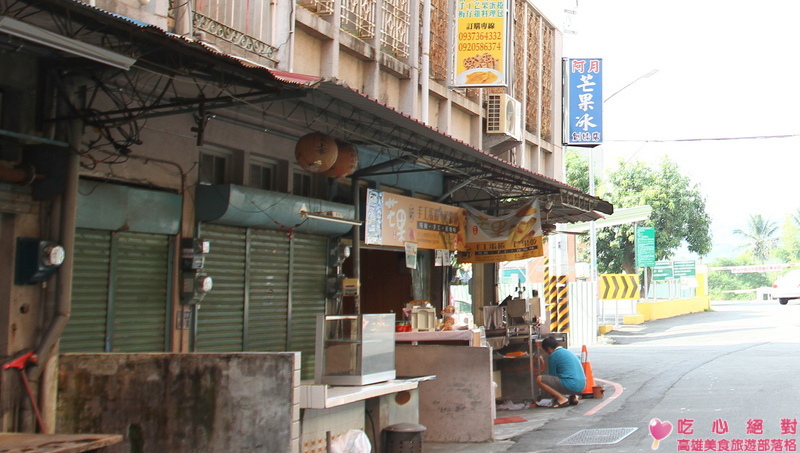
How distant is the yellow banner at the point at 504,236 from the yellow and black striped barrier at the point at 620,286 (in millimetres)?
16148

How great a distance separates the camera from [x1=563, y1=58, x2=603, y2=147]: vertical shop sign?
2061 centimetres

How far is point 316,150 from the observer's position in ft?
32.0

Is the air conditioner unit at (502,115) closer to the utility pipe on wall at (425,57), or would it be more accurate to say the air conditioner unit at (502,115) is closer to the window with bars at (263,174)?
the utility pipe on wall at (425,57)

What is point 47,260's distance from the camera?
731 centimetres

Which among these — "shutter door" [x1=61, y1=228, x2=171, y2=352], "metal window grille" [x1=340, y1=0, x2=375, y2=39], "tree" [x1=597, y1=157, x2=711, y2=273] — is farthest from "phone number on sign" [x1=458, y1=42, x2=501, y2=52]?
"tree" [x1=597, y1=157, x2=711, y2=273]

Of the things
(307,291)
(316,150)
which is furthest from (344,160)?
(307,291)

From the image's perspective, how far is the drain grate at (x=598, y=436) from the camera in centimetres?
966

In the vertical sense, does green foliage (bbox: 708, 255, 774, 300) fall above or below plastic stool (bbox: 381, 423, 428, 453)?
above

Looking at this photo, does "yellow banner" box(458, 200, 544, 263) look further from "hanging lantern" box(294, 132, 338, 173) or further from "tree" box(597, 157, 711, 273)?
"tree" box(597, 157, 711, 273)

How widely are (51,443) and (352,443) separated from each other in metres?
2.80

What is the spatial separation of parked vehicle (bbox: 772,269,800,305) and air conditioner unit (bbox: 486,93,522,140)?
108ft

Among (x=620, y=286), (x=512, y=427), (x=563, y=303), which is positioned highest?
(x=620, y=286)

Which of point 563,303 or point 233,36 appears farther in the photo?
point 563,303

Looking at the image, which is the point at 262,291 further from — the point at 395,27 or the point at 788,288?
the point at 788,288
